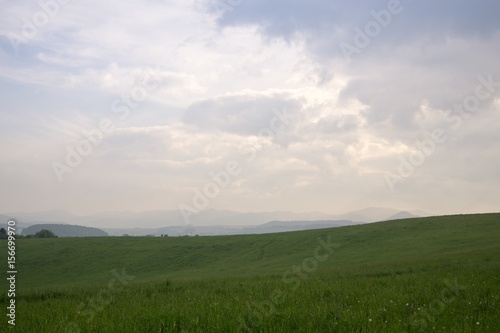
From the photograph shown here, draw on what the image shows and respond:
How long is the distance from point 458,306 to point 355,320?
3.08 m

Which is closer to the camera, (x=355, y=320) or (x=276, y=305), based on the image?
(x=355, y=320)

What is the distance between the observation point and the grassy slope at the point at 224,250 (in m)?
52.5

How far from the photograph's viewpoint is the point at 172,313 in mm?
8672

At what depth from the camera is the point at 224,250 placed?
234 ft

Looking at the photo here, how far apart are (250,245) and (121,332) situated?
66.6 m

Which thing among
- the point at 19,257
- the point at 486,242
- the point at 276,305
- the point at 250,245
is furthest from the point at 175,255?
the point at 276,305

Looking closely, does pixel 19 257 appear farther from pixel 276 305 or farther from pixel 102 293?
pixel 276 305

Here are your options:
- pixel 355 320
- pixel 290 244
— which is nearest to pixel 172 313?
pixel 355 320

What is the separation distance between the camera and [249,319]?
26.9ft

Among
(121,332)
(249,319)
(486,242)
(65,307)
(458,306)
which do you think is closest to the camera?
(121,332)

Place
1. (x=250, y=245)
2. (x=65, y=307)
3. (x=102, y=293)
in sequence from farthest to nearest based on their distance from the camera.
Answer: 1. (x=250, y=245)
2. (x=102, y=293)
3. (x=65, y=307)

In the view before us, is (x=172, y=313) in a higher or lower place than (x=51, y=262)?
higher

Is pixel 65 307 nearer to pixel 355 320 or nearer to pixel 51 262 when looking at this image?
pixel 355 320

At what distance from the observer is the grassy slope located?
2066 inches
